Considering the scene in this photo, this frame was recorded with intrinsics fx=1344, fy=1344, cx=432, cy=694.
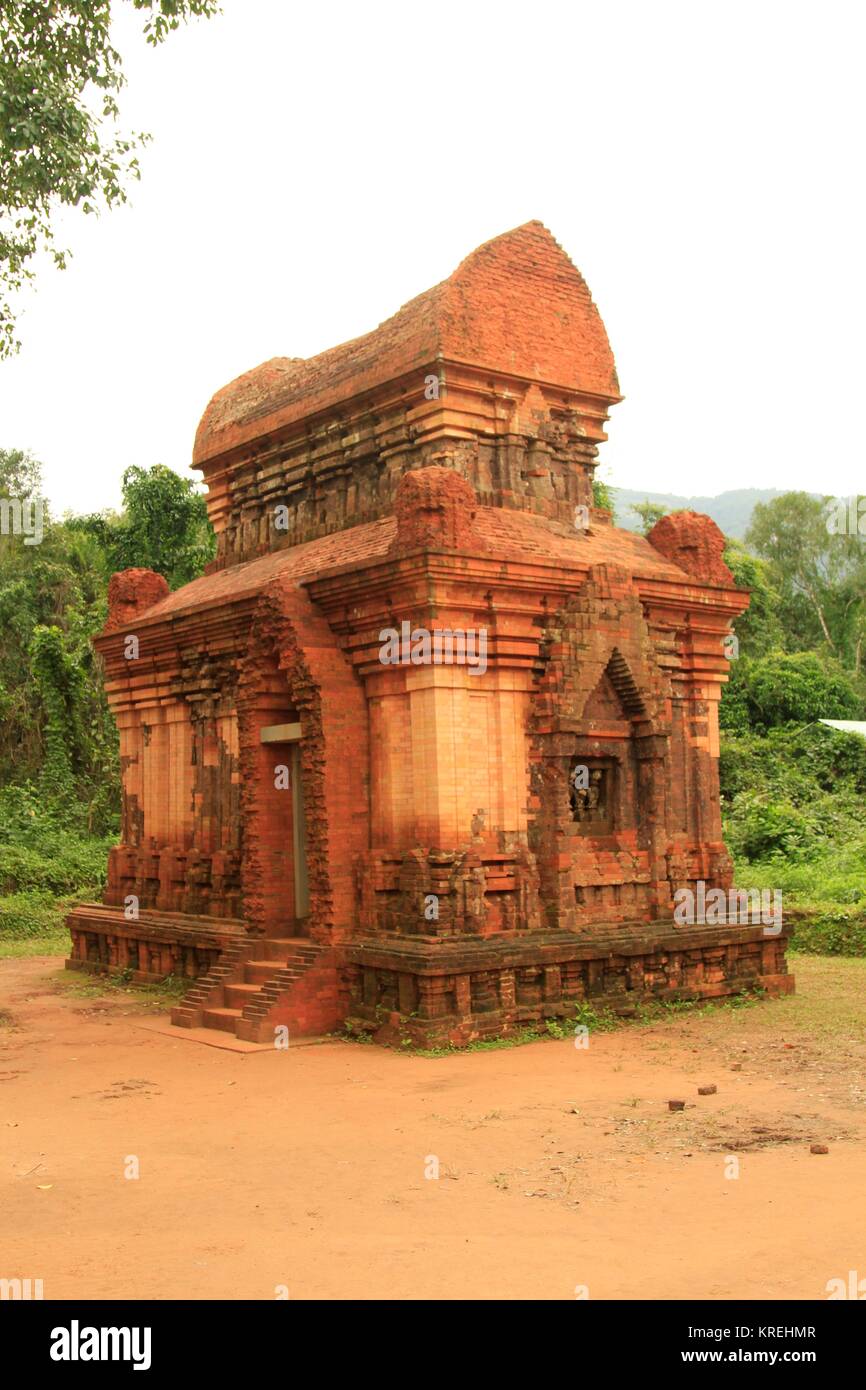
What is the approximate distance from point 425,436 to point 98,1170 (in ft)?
26.1

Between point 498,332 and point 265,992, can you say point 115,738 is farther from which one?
point 265,992

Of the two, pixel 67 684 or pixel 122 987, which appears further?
pixel 67 684

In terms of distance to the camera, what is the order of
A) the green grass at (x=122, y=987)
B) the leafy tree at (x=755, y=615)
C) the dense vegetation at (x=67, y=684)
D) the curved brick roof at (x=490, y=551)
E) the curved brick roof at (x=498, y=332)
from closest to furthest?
1. the curved brick roof at (x=490, y=551)
2. the curved brick roof at (x=498, y=332)
3. the green grass at (x=122, y=987)
4. the dense vegetation at (x=67, y=684)
5. the leafy tree at (x=755, y=615)

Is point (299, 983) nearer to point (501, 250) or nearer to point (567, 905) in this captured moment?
point (567, 905)

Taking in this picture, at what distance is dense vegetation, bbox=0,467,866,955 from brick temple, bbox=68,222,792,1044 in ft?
19.7

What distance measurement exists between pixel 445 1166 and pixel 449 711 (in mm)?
4800

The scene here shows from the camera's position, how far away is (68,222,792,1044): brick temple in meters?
11.5

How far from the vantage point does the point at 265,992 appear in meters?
11.6

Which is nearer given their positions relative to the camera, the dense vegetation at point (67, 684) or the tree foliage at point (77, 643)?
the dense vegetation at point (67, 684)

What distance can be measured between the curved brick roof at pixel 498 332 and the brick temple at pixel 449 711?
0.11ft

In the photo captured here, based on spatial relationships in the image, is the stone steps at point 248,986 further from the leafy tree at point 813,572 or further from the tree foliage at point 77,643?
the leafy tree at point 813,572

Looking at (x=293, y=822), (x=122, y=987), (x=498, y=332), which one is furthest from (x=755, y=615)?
(x=293, y=822)

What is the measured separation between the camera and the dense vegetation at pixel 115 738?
883 inches

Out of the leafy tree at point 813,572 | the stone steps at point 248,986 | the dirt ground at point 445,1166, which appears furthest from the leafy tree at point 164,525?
the leafy tree at point 813,572
